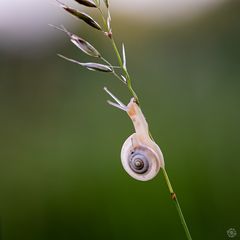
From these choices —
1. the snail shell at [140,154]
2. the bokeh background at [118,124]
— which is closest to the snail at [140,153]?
the snail shell at [140,154]

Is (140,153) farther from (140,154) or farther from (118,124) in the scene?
(118,124)

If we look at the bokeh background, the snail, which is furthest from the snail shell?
the bokeh background

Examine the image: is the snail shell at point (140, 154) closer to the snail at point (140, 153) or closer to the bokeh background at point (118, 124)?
the snail at point (140, 153)

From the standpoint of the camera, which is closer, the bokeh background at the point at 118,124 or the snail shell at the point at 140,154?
the snail shell at the point at 140,154

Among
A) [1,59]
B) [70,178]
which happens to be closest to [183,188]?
[70,178]

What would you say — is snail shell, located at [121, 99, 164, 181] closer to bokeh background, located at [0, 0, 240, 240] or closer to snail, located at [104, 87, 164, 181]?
snail, located at [104, 87, 164, 181]

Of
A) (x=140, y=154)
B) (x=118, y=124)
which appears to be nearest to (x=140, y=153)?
(x=140, y=154)
